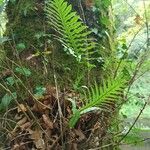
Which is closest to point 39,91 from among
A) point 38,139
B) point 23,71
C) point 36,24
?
point 23,71

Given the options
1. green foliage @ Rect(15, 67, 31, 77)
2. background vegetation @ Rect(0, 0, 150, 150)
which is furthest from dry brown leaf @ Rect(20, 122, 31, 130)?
green foliage @ Rect(15, 67, 31, 77)

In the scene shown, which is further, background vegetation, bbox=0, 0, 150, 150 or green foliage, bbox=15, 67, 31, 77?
green foliage, bbox=15, 67, 31, 77

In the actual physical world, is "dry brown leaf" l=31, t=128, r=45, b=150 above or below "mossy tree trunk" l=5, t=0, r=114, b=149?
below

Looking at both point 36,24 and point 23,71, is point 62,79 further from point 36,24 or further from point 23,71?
point 36,24

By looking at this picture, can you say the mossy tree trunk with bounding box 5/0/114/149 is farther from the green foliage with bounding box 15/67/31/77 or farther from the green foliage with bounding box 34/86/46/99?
the green foliage with bounding box 34/86/46/99

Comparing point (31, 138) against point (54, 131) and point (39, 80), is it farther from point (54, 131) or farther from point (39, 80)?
point (39, 80)

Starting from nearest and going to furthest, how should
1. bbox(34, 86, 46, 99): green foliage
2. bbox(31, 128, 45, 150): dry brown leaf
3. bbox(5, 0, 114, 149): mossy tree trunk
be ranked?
1. bbox(31, 128, 45, 150): dry brown leaf
2. bbox(34, 86, 46, 99): green foliage
3. bbox(5, 0, 114, 149): mossy tree trunk

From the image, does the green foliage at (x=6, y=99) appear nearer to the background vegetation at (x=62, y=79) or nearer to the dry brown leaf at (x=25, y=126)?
the background vegetation at (x=62, y=79)

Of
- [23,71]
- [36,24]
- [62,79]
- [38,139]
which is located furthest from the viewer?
[36,24]

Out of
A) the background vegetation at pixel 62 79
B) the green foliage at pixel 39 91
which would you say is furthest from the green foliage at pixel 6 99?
the green foliage at pixel 39 91

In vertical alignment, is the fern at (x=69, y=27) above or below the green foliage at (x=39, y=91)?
above

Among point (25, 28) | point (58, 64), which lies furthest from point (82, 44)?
point (25, 28)

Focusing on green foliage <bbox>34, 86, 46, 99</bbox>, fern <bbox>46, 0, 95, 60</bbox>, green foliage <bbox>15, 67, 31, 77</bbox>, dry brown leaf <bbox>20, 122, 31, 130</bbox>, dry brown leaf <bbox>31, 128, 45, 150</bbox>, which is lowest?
dry brown leaf <bbox>31, 128, 45, 150</bbox>

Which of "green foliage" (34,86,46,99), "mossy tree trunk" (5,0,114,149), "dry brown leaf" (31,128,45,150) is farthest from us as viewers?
"mossy tree trunk" (5,0,114,149)
